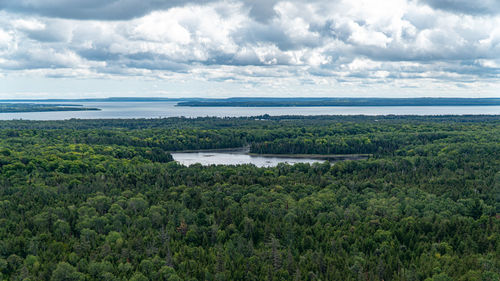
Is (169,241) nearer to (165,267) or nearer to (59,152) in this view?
(165,267)

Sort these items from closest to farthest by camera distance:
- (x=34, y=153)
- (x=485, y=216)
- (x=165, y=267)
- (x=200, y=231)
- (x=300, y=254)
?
(x=165, y=267), (x=300, y=254), (x=200, y=231), (x=485, y=216), (x=34, y=153)

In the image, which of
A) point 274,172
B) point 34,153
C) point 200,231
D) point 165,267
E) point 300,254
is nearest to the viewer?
point 165,267

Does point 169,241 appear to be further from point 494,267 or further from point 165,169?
point 165,169

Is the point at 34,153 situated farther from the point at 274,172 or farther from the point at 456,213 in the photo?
the point at 456,213

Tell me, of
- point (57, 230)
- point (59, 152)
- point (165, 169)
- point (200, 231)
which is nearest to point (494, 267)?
point (200, 231)

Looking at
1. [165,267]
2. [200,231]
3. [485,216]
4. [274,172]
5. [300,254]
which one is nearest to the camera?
[165,267]

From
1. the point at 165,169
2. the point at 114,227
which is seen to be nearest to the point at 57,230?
the point at 114,227

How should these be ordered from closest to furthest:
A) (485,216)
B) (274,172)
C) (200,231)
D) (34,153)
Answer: (200,231) < (485,216) < (274,172) < (34,153)

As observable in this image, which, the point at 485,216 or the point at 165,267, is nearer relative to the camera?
the point at 165,267

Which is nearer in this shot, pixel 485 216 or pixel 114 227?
pixel 114 227
